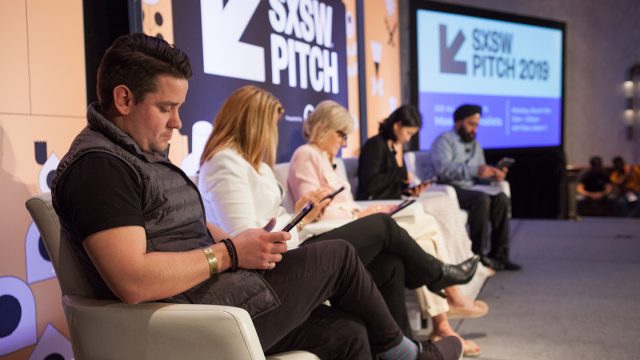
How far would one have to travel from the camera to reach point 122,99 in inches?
53.9

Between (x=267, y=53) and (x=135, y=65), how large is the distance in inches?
76.8

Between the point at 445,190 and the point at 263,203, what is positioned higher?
the point at 263,203

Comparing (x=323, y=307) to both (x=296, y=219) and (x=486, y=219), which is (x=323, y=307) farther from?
(x=486, y=219)

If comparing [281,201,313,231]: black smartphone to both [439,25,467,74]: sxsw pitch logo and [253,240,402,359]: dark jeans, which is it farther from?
[439,25,467,74]: sxsw pitch logo

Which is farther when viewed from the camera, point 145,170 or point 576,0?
point 576,0

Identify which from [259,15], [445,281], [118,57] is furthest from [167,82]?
[259,15]

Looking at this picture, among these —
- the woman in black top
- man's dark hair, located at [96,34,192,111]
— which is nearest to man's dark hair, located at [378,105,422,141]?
the woman in black top

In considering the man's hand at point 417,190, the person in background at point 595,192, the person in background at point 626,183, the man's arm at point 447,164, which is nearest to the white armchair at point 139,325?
the man's hand at point 417,190

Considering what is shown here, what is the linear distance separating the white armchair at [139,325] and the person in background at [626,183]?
748 centimetres

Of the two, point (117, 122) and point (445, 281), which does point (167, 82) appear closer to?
point (117, 122)

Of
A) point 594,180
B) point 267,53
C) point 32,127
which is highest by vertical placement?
point 267,53

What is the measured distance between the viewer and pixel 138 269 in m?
1.24

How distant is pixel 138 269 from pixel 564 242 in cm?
495

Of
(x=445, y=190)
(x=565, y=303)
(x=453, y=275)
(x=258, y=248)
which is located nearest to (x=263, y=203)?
(x=453, y=275)
